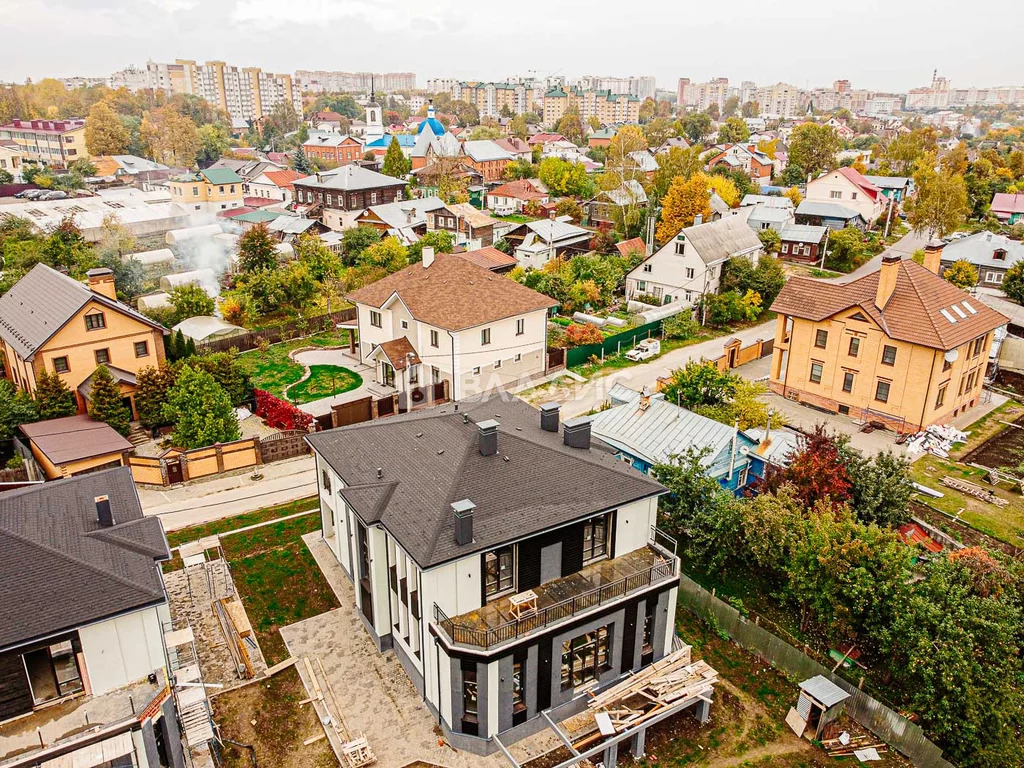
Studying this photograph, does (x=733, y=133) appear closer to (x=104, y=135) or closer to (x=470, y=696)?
(x=104, y=135)

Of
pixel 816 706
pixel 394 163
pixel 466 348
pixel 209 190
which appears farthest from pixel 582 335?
pixel 394 163

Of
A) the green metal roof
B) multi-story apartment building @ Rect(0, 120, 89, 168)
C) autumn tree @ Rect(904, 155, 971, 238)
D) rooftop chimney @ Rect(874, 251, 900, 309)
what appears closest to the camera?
rooftop chimney @ Rect(874, 251, 900, 309)

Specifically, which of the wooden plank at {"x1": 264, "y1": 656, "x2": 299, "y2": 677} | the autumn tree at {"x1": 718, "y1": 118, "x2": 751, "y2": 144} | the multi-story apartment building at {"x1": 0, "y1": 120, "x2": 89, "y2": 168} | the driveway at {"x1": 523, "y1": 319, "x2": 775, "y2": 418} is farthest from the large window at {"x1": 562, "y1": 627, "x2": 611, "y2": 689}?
the autumn tree at {"x1": 718, "y1": 118, "x2": 751, "y2": 144}

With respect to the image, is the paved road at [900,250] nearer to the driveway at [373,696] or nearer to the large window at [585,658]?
the large window at [585,658]

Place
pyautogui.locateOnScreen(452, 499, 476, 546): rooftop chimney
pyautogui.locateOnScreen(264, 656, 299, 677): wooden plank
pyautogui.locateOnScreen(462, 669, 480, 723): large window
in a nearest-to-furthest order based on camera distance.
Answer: pyautogui.locateOnScreen(452, 499, 476, 546): rooftop chimney < pyautogui.locateOnScreen(462, 669, 480, 723): large window < pyautogui.locateOnScreen(264, 656, 299, 677): wooden plank

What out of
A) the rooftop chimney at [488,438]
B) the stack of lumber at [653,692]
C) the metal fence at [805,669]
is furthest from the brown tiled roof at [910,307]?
the rooftop chimney at [488,438]

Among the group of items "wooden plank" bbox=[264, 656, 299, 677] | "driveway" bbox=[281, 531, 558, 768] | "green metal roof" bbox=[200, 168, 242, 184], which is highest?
"green metal roof" bbox=[200, 168, 242, 184]

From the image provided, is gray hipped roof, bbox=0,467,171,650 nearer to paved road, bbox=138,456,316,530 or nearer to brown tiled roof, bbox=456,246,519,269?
paved road, bbox=138,456,316,530
